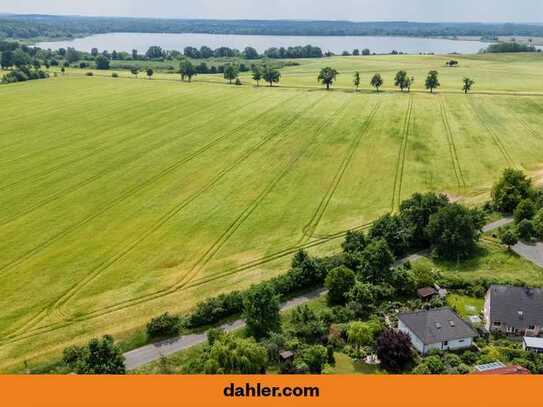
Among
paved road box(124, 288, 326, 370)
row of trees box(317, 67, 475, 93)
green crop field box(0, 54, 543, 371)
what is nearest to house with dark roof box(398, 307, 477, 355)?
paved road box(124, 288, 326, 370)

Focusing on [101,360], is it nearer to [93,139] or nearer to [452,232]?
[452,232]

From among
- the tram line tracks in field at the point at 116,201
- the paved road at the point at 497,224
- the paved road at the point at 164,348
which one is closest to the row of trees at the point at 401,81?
the tram line tracks in field at the point at 116,201

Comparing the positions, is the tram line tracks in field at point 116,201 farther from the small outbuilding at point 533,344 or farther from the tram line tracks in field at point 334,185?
the small outbuilding at point 533,344

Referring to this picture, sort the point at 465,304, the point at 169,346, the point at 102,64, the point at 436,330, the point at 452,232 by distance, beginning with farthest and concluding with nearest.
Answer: the point at 102,64
the point at 452,232
the point at 465,304
the point at 169,346
the point at 436,330

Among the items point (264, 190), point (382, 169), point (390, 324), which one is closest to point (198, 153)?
point (264, 190)

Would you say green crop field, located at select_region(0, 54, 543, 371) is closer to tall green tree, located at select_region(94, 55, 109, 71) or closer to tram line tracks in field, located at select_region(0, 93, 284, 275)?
tram line tracks in field, located at select_region(0, 93, 284, 275)

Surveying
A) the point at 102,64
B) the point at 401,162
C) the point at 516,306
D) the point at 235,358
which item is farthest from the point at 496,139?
the point at 102,64
